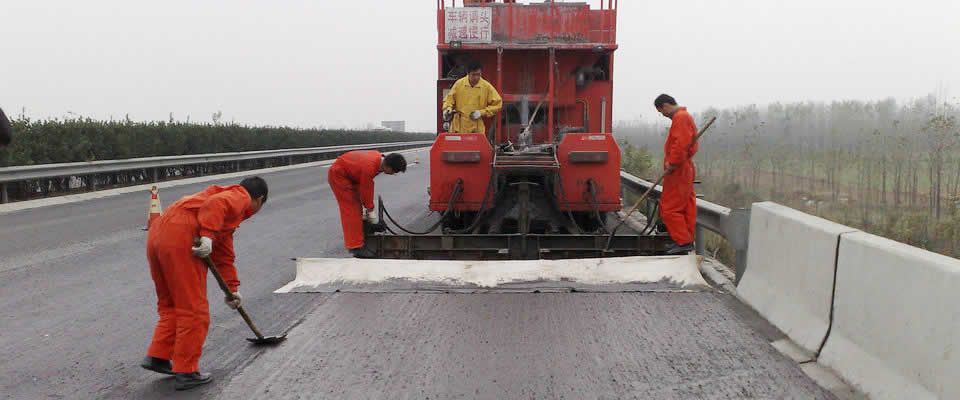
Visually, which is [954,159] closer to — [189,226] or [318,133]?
[189,226]

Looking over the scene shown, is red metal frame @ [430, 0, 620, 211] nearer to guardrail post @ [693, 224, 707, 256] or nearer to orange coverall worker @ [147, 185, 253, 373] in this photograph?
guardrail post @ [693, 224, 707, 256]

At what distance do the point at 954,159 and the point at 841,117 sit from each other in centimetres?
1279

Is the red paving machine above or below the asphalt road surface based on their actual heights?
above

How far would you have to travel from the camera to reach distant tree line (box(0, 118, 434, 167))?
58.0ft

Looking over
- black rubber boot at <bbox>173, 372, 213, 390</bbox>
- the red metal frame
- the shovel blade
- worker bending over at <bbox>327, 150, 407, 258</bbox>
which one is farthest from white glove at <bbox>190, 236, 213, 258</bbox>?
the red metal frame

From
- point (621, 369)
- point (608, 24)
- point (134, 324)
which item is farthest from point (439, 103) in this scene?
point (621, 369)

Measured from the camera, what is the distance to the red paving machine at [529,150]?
27.2 feet

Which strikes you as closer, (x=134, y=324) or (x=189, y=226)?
(x=189, y=226)

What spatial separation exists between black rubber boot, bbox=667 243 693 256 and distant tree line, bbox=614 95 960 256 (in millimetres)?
4373

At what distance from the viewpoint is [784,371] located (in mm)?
4746

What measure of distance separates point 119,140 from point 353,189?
14.9 metres

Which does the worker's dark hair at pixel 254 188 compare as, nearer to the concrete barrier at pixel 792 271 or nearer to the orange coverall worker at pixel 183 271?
the orange coverall worker at pixel 183 271

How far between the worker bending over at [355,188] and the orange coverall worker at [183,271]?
3430 millimetres

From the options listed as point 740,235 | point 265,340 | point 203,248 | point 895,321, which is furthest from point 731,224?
point 203,248
